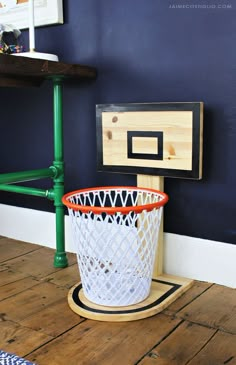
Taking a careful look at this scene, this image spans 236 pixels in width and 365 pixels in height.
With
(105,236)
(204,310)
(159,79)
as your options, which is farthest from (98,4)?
(204,310)

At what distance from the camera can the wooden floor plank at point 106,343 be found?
0.98 meters

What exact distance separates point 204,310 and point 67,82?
38.2 inches

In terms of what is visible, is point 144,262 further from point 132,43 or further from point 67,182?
point 132,43

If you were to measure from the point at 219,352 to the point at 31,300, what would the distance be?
0.57 m

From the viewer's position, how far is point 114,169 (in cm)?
148

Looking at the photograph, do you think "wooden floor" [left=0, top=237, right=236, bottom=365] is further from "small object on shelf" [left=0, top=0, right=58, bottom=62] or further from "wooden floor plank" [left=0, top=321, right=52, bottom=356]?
"small object on shelf" [left=0, top=0, right=58, bottom=62]

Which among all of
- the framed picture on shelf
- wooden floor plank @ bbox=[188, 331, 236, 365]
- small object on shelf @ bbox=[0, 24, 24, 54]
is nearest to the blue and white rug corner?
wooden floor plank @ bbox=[188, 331, 236, 365]

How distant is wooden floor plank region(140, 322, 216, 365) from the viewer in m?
0.99

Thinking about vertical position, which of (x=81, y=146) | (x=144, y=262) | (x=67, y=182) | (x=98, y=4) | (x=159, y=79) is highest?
(x=98, y=4)

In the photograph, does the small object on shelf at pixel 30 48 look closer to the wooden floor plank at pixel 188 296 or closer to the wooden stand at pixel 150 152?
the wooden stand at pixel 150 152

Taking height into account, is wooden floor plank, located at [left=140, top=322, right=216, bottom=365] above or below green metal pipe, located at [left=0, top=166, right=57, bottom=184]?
below

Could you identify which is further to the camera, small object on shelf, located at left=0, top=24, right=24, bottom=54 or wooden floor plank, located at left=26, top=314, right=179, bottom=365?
small object on shelf, located at left=0, top=24, right=24, bottom=54

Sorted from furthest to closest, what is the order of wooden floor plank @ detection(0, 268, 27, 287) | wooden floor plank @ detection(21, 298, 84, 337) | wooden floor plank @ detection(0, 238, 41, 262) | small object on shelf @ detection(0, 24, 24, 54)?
wooden floor plank @ detection(0, 238, 41, 262), small object on shelf @ detection(0, 24, 24, 54), wooden floor plank @ detection(0, 268, 27, 287), wooden floor plank @ detection(21, 298, 84, 337)

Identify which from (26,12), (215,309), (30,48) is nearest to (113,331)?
(215,309)
